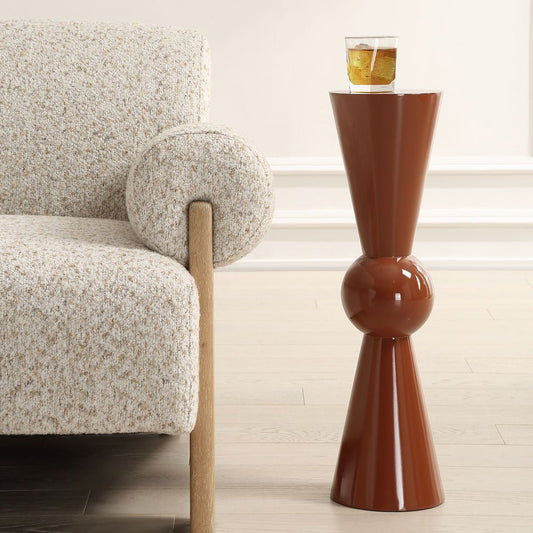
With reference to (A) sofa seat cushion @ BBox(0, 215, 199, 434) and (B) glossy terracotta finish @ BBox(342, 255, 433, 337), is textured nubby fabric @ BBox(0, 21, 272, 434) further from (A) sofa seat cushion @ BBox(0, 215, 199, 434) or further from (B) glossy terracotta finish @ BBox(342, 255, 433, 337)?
(B) glossy terracotta finish @ BBox(342, 255, 433, 337)

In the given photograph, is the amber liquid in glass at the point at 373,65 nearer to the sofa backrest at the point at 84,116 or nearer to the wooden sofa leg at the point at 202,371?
the wooden sofa leg at the point at 202,371

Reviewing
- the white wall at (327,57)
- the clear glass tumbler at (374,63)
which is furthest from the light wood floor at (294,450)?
the white wall at (327,57)

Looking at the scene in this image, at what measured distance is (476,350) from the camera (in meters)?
2.08

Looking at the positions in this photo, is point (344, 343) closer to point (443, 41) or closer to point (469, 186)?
point (469, 186)

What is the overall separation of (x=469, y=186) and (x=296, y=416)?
60.0 inches

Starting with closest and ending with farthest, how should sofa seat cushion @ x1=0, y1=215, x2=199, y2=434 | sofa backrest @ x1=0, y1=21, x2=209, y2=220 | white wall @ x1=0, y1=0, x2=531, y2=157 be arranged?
sofa seat cushion @ x1=0, y1=215, x2=199, y2=434 < sofa backrest @ x1=0, y1=21, x2=209, y2=220 < white wall @ x1=0, y1=0, x2=531, y2=157

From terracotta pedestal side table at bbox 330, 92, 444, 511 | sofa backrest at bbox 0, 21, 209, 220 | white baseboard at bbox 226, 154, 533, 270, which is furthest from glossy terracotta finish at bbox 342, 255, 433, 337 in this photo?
white baseboard at bbox 226, 154, 533, 270

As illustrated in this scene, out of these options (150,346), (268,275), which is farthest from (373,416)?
(268,275)

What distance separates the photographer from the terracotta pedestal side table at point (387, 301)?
3.95 feet

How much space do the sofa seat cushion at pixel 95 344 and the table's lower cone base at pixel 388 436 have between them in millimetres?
272

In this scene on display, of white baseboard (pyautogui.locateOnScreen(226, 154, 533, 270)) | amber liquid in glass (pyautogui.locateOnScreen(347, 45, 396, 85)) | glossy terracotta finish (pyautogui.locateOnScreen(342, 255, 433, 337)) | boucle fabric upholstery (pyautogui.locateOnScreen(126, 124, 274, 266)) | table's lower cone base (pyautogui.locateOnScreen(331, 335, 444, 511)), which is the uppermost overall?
amber liquid in glass (pyautogui.locateOnScreen(347, 45, 396, 85))

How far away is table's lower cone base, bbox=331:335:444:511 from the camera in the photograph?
127 centimetres

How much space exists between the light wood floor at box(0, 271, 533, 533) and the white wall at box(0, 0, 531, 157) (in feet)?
2.76

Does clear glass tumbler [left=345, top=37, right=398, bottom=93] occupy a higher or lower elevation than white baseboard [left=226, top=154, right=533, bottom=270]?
higher
